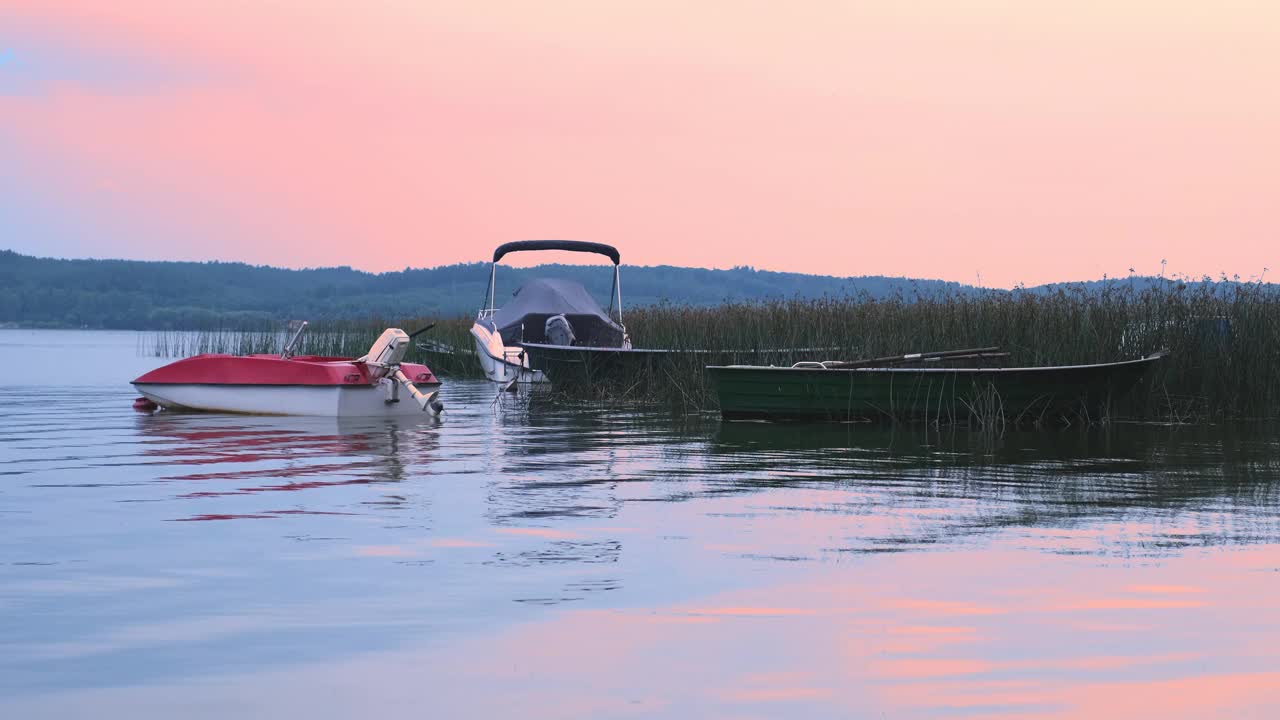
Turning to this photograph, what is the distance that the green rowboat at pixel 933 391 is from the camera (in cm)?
1650

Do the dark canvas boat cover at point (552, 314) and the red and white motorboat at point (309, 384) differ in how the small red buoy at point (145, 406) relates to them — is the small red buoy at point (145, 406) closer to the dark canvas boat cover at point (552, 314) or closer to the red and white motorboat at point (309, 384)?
the red and white motorboat at point (309, 384)

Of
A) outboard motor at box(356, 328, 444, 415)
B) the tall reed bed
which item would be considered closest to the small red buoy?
outboard motor at box(356, 328, 444, 415)

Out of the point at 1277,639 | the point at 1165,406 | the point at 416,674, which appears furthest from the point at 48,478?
the point at 1165,406

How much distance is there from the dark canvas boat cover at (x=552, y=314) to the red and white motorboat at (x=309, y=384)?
7.41 m

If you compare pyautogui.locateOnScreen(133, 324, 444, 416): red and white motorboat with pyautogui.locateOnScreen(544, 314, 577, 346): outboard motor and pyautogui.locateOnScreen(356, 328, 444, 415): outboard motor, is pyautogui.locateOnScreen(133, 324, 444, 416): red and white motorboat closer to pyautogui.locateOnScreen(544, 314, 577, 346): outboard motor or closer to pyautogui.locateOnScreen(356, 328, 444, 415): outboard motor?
pyautogui.locateOnScreen(356, 328, 444, 415): outboard motor

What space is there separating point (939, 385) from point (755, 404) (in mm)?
2298

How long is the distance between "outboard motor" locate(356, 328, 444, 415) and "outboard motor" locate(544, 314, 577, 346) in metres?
6.53

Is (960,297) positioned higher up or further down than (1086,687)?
higher up

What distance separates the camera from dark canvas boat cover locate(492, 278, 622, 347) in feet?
86.3

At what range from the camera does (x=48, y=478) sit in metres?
A: 11.3

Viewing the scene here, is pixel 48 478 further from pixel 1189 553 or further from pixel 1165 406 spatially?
pixel 1165 406

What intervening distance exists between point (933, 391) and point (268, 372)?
27.5 feet

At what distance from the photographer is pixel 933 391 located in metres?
16.8

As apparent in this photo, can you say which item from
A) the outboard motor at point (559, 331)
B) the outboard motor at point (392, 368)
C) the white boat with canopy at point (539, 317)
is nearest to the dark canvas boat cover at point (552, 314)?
the white boat with canopy at point (539, 317)
